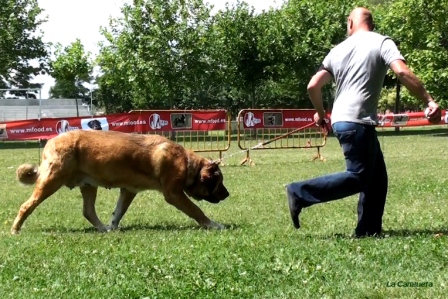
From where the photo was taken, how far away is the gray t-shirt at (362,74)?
20.0 ft

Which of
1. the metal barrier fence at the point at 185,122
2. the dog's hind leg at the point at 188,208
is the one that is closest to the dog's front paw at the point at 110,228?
the dog's hind leg at the point at 188,208

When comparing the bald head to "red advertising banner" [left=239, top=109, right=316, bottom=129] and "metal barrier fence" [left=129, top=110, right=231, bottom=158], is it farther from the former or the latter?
"red advertising banner" [left=239, top=109, right=316, bottom=129]

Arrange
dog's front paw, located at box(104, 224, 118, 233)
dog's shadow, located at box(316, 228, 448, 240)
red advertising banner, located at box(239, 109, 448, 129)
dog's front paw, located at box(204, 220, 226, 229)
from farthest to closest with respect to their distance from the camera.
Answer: red advertising banner, located at box(239, 109, 448, 129), dog's front paw, located at box(104, 224, 118, 233), dog's front paw, located at box(204, 220, 226, 229), dog's shadow, located at box(316, 228, 448, 240)

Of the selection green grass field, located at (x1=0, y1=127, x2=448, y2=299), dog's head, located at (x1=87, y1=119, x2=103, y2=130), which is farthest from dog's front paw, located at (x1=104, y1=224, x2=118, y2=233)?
dog's head, located at (x1=87, y1=119, x2=103, y2=130)

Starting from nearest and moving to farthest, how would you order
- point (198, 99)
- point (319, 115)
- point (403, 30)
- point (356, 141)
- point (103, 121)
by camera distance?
point (356, 141) → point (319, 115) → point (103, 121) → point (403, 30) → point (198, 99)

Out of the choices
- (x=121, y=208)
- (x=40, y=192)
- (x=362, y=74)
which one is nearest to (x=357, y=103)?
(x=362, y=74)

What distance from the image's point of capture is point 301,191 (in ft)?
21.0

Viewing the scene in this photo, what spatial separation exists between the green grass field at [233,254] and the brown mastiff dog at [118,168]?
0.39 m

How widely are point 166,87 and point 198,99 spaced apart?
17498mm

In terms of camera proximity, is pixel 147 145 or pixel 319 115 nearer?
pixel 319 115

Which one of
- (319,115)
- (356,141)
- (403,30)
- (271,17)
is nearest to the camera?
(356,141)

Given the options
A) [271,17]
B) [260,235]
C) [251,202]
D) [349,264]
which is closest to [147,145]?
[260,235]

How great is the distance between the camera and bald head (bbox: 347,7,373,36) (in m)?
6.37

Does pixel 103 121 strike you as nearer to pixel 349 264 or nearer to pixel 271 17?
pixel 349 264
